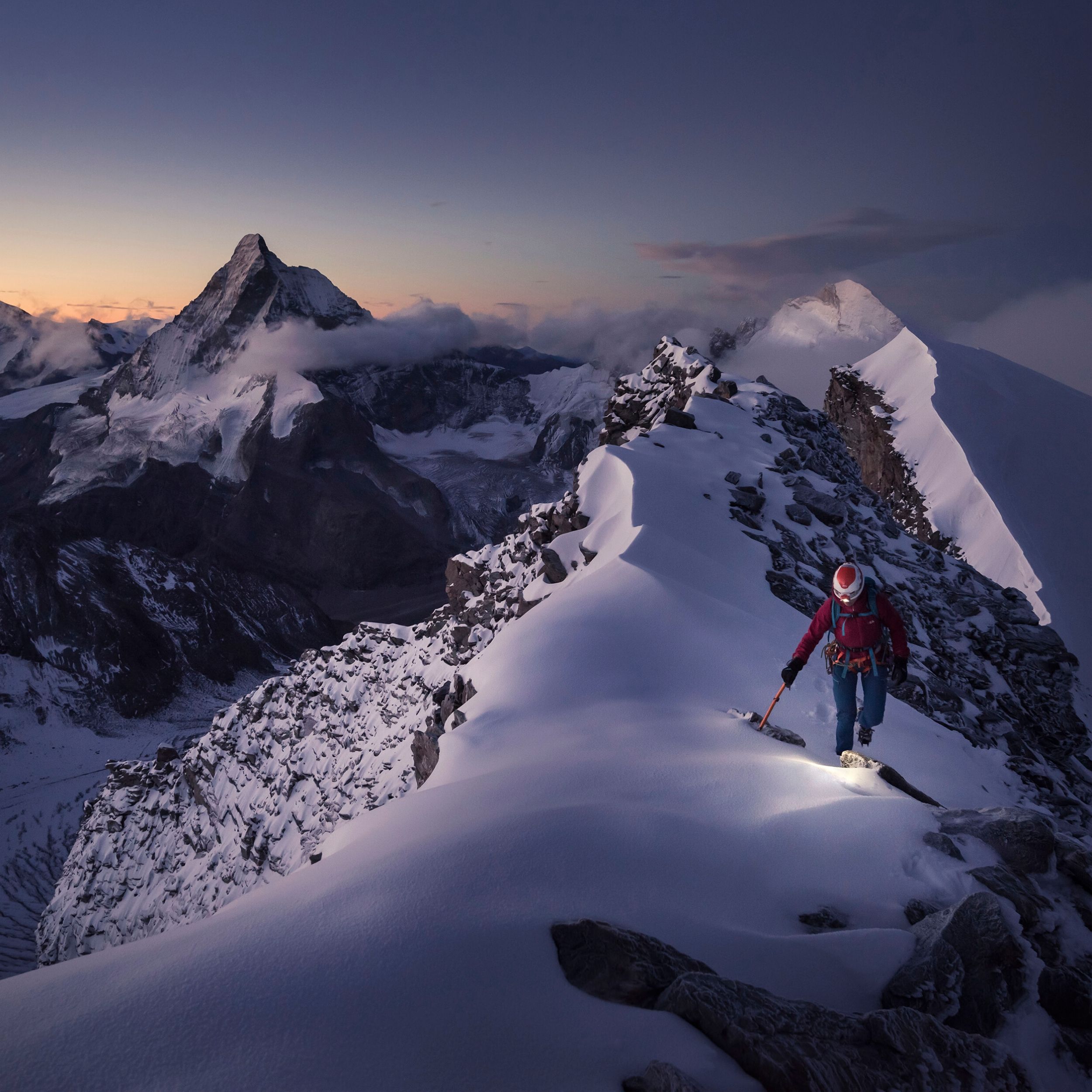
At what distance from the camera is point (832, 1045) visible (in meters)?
3.42

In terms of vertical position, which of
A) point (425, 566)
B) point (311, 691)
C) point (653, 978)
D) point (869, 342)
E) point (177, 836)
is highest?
point (869, 342)

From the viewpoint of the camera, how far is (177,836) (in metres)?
40.3

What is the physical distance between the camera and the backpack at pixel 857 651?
8727 mm

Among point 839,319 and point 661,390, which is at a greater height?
point 839,319

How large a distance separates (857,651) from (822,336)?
189658 millimetres

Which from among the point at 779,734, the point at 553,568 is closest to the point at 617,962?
the point at 779,734

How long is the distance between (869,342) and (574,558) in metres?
174

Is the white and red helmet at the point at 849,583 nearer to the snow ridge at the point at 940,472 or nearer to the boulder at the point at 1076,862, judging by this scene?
the boulder at the point at 1076,862

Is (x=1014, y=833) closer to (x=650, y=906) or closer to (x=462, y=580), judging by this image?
(x=650, y=906)

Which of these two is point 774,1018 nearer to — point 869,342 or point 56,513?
point 869,342

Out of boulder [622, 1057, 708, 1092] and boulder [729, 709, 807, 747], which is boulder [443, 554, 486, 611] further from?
boulder [622, 1057, 708, 1092]

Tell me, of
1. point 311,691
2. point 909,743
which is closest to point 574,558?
point 909,743

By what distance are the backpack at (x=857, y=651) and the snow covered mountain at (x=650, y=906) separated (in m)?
1.22

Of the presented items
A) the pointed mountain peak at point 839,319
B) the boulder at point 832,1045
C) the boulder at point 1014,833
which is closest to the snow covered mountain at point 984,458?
the boulder at point 1014,833
